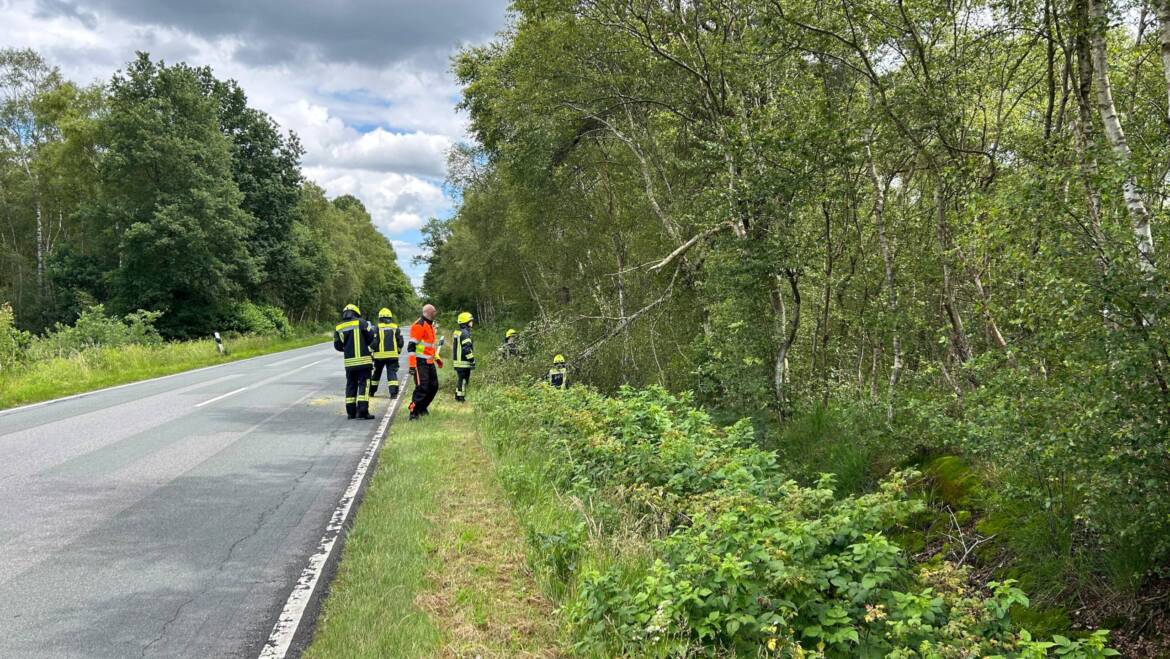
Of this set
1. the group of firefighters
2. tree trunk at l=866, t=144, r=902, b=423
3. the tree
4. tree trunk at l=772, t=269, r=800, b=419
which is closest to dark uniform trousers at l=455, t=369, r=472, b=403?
the group of firefighters

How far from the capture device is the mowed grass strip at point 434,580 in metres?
3.54

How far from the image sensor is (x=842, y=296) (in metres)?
10.8

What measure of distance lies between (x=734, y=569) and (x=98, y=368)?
1976cm

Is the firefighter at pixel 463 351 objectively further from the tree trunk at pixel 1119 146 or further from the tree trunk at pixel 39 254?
the tree trunk at pixel 39 254

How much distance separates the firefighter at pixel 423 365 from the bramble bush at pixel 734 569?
15.3ft

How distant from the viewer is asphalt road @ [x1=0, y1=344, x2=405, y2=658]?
143 inches

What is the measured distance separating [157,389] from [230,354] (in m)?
14.3

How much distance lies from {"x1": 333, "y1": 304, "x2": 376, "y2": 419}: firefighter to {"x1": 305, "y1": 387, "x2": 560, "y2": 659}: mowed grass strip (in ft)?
13.0

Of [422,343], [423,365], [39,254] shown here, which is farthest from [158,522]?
[39,254]

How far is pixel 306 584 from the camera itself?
4223 millimetres

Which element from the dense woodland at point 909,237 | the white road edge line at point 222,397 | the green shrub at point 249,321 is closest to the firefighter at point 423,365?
the dense woodland at point 909,237

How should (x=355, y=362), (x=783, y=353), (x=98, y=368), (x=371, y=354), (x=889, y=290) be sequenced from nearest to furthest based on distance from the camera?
(x=889, y=290)
(x=783, y=353)
(x=355, y=362)
(x=371, y=354)
(x=98, y=368)

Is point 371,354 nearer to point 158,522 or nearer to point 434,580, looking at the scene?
point 158,522

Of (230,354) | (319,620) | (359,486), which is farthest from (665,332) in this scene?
(230,354)
